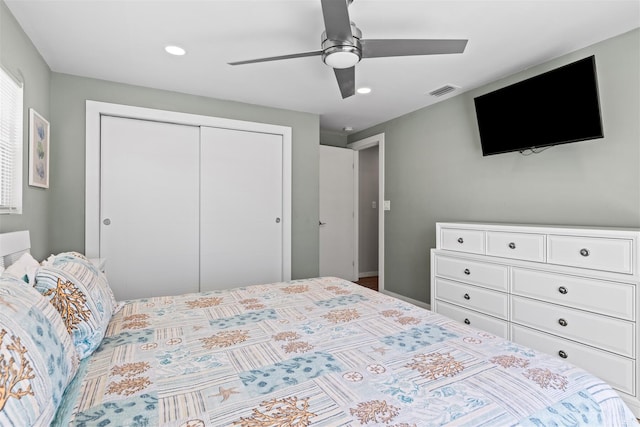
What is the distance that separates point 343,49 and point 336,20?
17cm

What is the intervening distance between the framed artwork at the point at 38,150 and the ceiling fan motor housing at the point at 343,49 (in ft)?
6.80

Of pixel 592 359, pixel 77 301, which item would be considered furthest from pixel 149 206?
pixel 592 359

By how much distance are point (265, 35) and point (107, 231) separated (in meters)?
2.28

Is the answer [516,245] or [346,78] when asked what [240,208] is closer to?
[346,78]

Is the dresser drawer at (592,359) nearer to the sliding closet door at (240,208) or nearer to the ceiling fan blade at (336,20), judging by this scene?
the ceiling fan blade at (336,20)

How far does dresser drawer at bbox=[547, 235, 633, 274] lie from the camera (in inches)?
70.6

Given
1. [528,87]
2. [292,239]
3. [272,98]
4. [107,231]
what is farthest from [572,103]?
[107,231]

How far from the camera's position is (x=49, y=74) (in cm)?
264

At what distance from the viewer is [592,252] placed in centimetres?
192

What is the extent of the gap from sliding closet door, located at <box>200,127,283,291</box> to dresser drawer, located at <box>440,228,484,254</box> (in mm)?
1827

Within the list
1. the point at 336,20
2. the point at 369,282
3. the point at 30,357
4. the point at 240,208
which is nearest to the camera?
the point at 30,357

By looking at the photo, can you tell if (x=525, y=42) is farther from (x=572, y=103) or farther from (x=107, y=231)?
(x=107, y=231)

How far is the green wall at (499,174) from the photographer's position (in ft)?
6.87

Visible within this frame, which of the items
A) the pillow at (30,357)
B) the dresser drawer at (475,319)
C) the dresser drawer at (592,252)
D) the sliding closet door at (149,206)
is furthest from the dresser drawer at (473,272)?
the pillow at (30,357)
